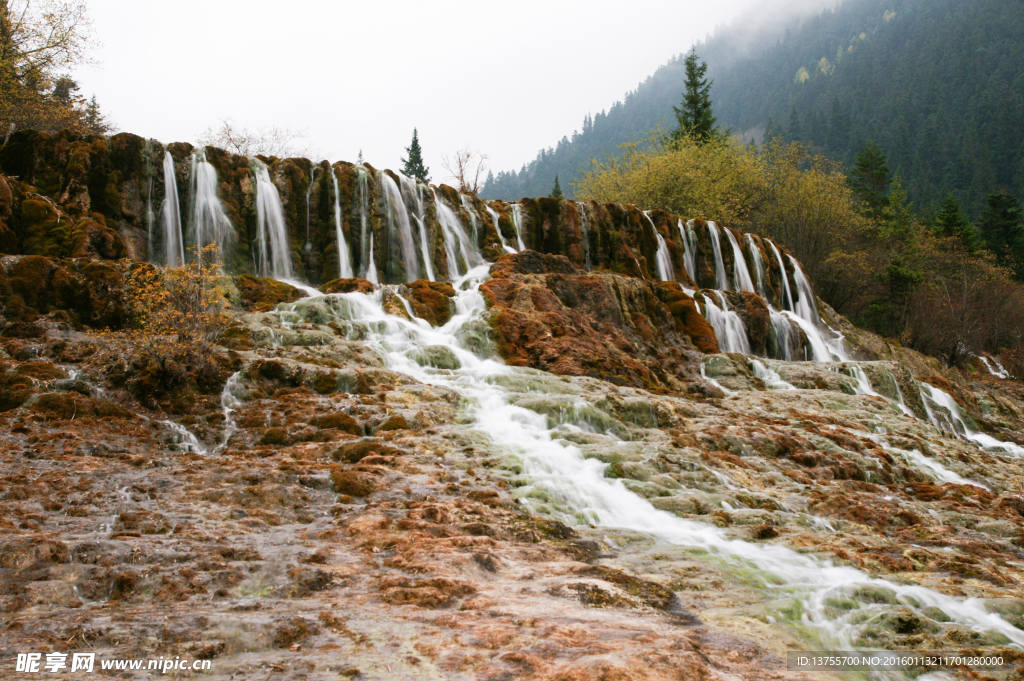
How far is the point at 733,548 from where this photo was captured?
6.41 metres

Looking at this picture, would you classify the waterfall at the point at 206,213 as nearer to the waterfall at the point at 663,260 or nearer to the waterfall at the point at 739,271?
the waterfall at the point at 663,260

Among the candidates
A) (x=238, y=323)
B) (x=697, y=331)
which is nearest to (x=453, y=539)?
(x=238, y=323)

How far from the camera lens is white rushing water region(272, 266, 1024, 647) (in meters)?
4.94

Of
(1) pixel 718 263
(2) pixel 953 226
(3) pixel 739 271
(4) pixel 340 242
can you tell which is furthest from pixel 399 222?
(2) pixel 953 226

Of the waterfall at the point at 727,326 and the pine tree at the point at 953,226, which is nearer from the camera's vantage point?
the waterfall at the point at 727,326

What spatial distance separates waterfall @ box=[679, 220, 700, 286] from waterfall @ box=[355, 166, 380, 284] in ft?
54.1

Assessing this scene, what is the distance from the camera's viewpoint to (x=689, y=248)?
31.4 meters

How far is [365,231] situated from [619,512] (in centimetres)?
1772

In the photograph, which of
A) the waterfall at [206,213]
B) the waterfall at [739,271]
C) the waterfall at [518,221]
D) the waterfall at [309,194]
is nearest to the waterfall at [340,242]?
the waterfall at [309,194]

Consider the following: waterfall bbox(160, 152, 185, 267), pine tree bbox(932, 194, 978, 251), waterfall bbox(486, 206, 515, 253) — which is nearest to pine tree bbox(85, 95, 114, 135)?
waterfall bbox(160, 152, 185, 267)

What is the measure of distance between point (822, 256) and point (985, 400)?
17.8 metres

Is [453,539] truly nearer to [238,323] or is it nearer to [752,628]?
[752,628]

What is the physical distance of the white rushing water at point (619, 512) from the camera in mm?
4941

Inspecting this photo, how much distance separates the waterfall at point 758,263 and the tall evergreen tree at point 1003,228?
39356mm
